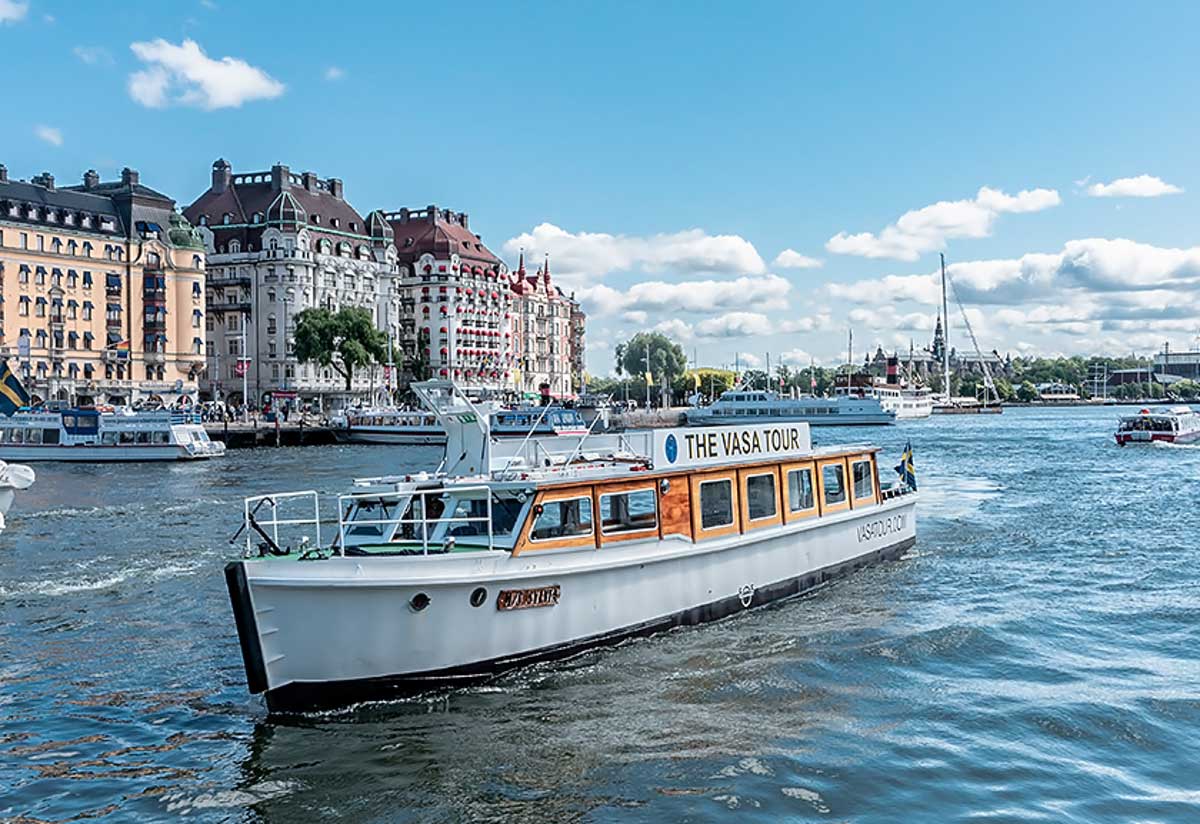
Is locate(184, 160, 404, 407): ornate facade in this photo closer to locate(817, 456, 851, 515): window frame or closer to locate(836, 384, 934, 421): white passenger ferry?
locate(836, 384, 934, 421): white passenger ferry

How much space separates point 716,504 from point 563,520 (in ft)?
12.4

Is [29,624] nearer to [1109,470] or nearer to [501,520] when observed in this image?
[501,520]

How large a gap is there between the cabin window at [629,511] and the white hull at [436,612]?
35 cm

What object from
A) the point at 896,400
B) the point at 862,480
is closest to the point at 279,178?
the point at 896,400

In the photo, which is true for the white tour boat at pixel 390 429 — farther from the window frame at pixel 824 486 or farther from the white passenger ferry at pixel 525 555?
the white passenger ferry at pixel 525 555

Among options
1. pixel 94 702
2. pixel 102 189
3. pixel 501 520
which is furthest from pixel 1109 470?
pixel 102 189

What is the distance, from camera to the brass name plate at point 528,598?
15930 mm

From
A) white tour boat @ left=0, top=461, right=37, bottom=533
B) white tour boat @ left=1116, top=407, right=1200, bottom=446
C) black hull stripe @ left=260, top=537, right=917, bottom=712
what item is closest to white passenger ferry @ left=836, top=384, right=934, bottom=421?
white tour boat @ left=1116, top=407, right=1200, bottom=446

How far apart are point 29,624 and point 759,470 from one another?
1402cm

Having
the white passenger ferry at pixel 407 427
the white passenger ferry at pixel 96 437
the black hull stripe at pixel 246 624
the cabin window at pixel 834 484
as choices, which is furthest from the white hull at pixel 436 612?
the white passenger ferry at pixel 407 427

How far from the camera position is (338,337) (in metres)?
118

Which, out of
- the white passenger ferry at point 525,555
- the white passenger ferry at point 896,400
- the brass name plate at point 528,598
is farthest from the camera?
the white passenger ferry at point 896,400

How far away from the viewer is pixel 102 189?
111 metres

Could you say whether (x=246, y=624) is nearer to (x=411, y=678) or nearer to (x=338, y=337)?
(x=411, y=678)
